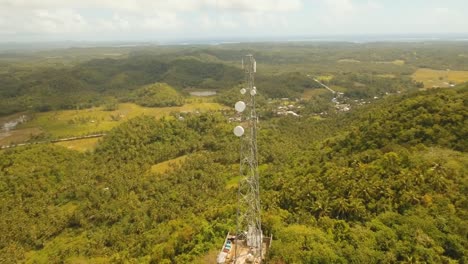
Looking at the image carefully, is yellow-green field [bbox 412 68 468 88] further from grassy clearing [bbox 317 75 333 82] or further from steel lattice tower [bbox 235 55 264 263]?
steel lattice tower [bbox 235 55 264 263]

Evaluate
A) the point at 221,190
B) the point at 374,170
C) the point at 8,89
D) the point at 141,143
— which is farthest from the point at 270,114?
the point at 8,89

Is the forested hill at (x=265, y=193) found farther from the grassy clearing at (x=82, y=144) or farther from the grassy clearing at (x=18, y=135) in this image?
the grassy clearing at (x=18, y=135)

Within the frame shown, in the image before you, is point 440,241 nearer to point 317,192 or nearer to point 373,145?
point 317,192

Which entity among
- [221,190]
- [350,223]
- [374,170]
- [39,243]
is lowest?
[39,243]

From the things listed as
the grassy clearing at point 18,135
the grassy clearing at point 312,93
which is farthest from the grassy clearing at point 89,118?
the grassy clearing at point 312,93

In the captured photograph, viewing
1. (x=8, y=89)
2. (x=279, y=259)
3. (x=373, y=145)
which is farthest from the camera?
(x=8, y=89)

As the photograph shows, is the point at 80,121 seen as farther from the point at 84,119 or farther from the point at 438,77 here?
the point at 438,77
